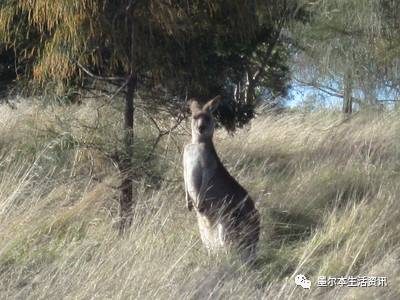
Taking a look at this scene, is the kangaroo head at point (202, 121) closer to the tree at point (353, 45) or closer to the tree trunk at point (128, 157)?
the tree trunk at point (128, 157)

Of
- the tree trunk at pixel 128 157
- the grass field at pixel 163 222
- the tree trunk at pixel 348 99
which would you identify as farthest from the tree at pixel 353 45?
the tree trunk at pixel 128 157

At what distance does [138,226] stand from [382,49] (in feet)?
20.0

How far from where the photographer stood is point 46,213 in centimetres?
634

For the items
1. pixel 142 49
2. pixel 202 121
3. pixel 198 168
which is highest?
pixel 142 49

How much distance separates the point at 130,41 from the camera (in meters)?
7.07

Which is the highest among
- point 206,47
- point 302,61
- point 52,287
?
point 206,47

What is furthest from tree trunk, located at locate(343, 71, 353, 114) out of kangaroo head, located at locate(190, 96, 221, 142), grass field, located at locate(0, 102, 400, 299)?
kangaroo head, located at locate(190, 96, 221, 142)

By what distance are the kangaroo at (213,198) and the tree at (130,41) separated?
0.58 m

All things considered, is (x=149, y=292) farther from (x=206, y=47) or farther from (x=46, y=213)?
(x=206, y=47)

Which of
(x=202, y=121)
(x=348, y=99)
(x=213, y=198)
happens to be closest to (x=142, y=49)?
(x=202, y=121)

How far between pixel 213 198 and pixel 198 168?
26 cm

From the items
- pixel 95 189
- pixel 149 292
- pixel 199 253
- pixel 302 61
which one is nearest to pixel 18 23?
pixel 95 189

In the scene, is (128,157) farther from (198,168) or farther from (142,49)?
(142,49)

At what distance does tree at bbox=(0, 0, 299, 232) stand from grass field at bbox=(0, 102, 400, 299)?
0.30 metres
